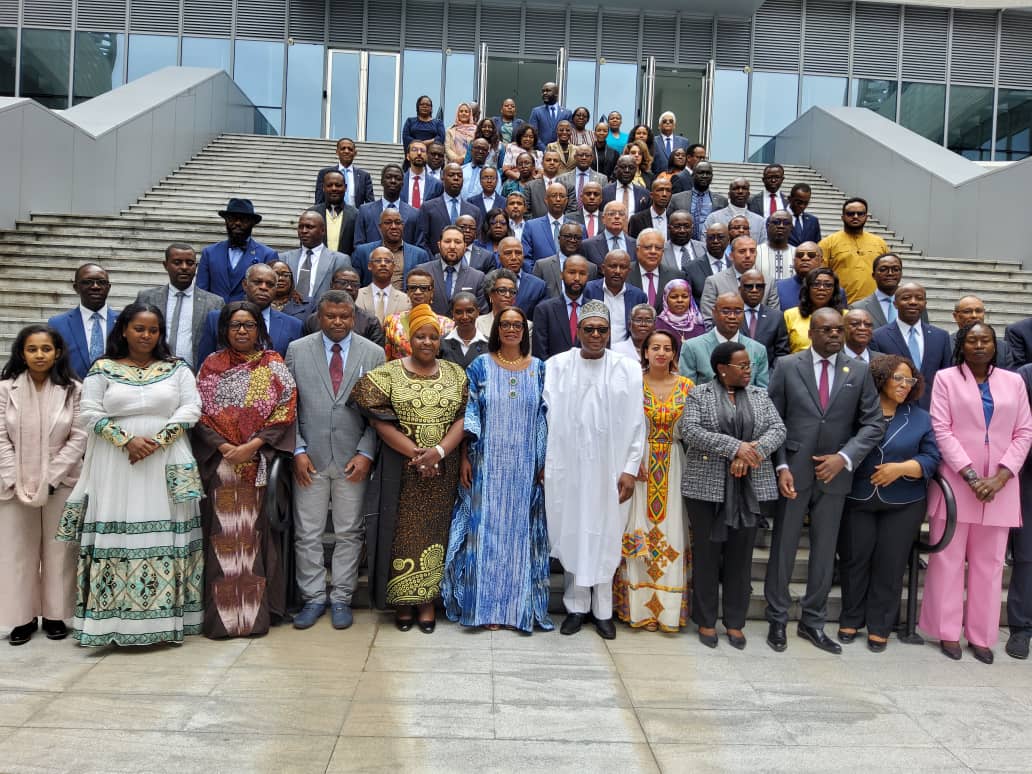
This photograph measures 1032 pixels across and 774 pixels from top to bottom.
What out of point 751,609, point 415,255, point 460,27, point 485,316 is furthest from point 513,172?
point 460,27

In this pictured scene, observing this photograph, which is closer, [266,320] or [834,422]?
[834,422]

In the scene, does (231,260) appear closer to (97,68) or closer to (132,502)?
(132,502)

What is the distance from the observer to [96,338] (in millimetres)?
6238

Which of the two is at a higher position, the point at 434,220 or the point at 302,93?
the point at 302,93

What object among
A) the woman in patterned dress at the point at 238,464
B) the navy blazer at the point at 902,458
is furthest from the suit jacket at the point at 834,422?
the woman in patterned dress at the point at 238,464

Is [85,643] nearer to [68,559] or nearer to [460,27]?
[68,559]

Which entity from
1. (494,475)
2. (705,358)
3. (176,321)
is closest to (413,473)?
(494,475)

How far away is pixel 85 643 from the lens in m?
4.99

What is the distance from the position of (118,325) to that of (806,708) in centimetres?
435

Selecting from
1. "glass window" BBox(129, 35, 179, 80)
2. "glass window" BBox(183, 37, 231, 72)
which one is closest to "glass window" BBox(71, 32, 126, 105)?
"glass window" BBox(129, 35, 179, 80)

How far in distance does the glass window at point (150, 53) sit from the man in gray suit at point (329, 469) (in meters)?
16.9

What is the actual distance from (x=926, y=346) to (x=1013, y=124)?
58.5 ft

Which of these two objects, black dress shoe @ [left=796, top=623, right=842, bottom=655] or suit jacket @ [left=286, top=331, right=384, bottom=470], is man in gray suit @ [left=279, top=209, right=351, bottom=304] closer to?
suit jacket @ [left=286, top=331, right=384, bottom=470]

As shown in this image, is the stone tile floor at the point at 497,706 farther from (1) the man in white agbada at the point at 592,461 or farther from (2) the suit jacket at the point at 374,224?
(2) the suit jacket at the point at 374,224
